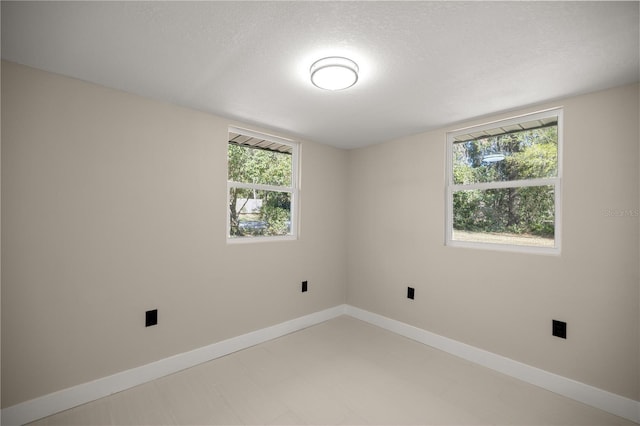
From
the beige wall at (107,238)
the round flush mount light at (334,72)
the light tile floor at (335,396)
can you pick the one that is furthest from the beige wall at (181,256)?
Result: the round flush mount light at (334,72)

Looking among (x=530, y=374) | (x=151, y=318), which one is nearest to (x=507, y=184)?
(x=530, y=374)

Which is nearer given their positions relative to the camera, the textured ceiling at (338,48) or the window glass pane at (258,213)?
the textured ceiling at (338,48)

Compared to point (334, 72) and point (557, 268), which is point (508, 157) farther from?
point (334, 72)

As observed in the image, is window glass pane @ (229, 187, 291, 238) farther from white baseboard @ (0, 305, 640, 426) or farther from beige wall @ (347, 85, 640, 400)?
beige wall @ (347, 85, 640, 400)

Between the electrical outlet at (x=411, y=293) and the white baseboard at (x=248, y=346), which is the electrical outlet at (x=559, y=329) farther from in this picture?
the electrical outlet at (x=411, y=293)

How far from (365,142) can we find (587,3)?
2431 millimetres

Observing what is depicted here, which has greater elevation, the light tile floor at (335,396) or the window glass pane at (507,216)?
the window glass pane at (507,216)

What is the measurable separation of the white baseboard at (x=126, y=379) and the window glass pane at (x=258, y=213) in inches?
42.1

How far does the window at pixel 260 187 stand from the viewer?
2980mm

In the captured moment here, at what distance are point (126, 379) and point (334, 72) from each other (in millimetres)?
2716

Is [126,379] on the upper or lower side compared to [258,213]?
lower

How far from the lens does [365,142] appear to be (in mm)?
3627

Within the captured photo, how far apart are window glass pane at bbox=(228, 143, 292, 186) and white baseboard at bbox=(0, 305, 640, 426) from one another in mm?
1642

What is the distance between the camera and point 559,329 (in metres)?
2.27
